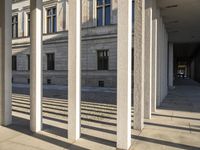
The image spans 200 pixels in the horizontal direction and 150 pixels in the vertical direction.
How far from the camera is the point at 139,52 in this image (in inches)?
237

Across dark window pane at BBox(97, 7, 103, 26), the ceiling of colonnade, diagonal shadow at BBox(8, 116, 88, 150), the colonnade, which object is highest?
dark window pane at BBox(97, 7, 103, 26)

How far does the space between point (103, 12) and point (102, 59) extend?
4686mm

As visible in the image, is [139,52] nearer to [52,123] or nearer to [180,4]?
[52,123]

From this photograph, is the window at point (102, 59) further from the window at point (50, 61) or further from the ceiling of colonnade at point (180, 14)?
the ceiling of colonnade at point (180, 14)

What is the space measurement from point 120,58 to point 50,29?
2290cm

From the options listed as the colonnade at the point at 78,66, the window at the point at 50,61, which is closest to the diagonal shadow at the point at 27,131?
the colonnade at the point at 78,66

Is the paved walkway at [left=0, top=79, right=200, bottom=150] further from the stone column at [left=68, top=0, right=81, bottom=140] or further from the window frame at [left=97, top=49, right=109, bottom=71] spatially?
the window frame at [left=97, top=49, right=109, bottom=71]

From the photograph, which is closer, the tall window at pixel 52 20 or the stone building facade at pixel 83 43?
the stone building facade at pixel 83 43

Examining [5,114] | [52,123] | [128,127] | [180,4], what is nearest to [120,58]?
[128,127]

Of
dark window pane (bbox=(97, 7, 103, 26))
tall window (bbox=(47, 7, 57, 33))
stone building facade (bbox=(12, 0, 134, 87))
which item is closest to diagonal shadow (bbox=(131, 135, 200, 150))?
stone building facade (bbox=(12, 0, 134, 87))

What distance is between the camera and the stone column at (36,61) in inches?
227

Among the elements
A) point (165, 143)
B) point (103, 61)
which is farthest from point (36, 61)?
point (103, 61)

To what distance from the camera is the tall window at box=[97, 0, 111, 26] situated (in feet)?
71.7

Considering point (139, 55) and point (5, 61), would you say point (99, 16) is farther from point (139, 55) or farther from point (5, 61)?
point (139, 55)
